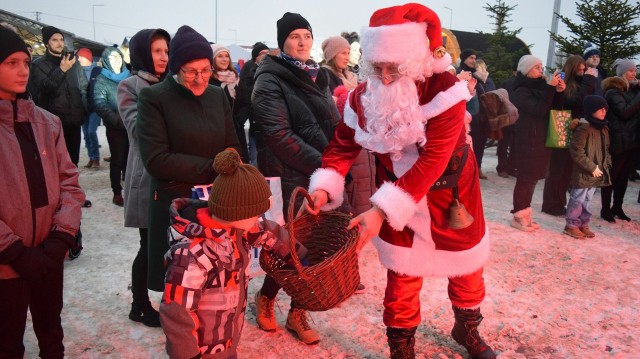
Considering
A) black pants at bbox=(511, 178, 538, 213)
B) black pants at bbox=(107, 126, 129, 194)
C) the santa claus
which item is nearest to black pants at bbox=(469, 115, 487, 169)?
black pants at bbox=(511, 178, 538, 213)

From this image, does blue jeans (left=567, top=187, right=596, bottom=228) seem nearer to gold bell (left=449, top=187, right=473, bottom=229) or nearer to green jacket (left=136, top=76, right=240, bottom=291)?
gold bell (left=449, top=187, right=473, bottom=229)

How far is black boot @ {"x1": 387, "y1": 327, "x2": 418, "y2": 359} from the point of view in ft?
9.20

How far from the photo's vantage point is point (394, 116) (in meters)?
2.41

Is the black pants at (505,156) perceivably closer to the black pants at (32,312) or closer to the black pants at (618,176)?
the black pants at (618,176)

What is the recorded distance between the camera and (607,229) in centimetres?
629

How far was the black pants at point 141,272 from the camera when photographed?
3320 mm

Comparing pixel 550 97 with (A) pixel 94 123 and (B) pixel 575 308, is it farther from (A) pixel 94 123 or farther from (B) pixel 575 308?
(A) pixel 94 123

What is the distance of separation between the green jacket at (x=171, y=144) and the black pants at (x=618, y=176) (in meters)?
5.88

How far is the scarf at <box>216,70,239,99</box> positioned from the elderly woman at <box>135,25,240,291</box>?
317 centimetres

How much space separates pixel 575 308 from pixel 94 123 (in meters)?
8.69

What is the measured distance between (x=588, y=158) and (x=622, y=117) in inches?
50.3

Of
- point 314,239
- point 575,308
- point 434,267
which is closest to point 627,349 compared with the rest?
point 575,308

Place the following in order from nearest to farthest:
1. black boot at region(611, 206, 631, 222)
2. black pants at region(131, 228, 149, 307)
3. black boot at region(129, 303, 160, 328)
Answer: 1. black pants at region(131, 228, 149, 307)
2. black boot at region(129, 303, 160, 328)
3. black boot at region(611, 206, 631, 222)

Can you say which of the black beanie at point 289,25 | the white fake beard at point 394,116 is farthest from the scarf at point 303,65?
the white fake beard at point 394,116
